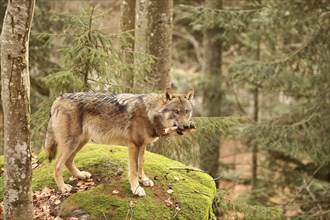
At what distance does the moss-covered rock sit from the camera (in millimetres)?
6047

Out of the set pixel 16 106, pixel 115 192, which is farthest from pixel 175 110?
pixel 16 106

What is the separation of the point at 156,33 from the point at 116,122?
379 centimetres

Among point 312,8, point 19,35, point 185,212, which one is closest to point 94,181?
point 185,212

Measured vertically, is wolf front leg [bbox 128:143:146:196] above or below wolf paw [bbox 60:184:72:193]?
above

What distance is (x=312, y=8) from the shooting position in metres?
13.0

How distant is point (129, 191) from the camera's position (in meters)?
6.35

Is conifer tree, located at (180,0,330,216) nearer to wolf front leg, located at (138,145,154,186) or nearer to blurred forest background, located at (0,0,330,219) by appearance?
blurred forest background, located at (0,0,330,219)

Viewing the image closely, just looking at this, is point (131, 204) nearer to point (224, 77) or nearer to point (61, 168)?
point (61, 168)

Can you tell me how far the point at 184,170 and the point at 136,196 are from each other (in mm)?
1479

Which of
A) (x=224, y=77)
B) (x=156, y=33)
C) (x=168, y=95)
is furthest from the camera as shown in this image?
(x=224, y=77)

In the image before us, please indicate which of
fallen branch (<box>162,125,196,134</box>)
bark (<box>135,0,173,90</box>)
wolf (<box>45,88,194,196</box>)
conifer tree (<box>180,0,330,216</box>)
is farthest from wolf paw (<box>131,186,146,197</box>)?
conifer tree (<box>180,0,330,216</box>)

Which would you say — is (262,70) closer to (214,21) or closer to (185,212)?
(214,21)

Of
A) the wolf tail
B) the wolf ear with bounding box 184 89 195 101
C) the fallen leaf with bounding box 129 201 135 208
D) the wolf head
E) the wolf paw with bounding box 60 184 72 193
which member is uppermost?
the wolf ear with bounding box 184 89 195 101

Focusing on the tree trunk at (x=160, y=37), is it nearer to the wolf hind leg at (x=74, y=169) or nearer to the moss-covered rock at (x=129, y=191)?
the moss-covered rock at (x=129, y=191)
